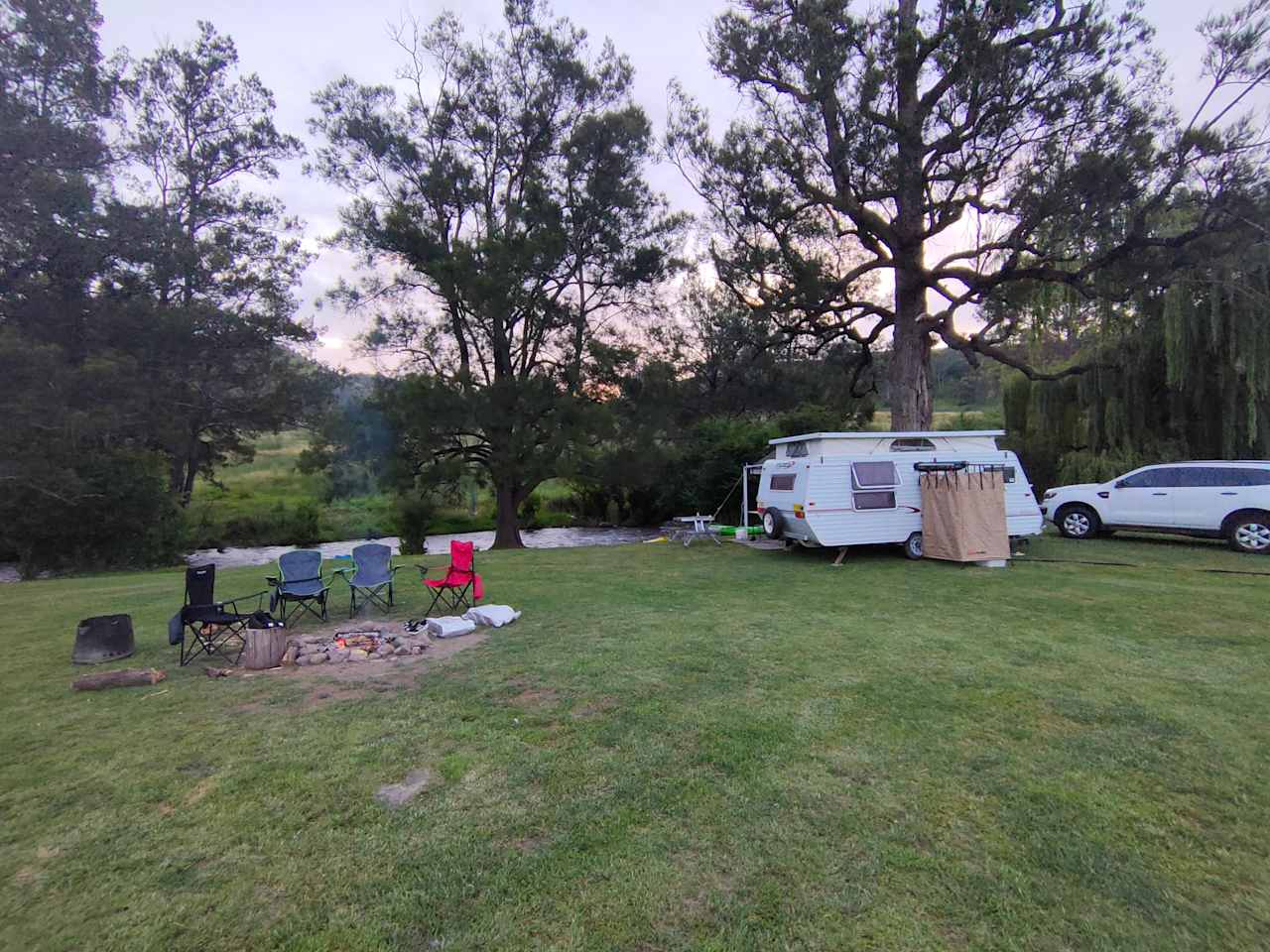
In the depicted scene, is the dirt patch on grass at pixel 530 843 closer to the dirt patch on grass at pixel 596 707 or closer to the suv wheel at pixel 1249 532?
the dirt patch on grass at pixel 596 707

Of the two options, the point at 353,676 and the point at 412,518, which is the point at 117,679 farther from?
the point at 412,518

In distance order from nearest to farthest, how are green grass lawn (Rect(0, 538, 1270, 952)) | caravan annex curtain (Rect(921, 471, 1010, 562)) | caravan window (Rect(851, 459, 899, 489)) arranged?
1. green grass lawn (Rect(0, 538, 1270, 952))
2. caravan annex curtain (Rect(921, 471, 1010, 562))
3. caravan window (Rect(851, 459, 899, 489))

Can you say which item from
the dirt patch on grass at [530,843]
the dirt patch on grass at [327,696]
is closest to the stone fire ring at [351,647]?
the dirt patch on grass at [327,696]

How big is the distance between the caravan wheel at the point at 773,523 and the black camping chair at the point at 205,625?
799 centimetres

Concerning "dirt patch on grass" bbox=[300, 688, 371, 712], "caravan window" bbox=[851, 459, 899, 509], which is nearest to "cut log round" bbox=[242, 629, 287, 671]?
"dirt patch on grass" bbox=[300, 688, 371, 712]

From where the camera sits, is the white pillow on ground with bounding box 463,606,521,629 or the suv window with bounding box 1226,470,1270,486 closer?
the white pillow on ground with bounding box 463,606,521,629

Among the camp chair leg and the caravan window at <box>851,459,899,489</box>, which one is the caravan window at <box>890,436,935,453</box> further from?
the camp chair leg

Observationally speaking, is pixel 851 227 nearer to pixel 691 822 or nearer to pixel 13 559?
pixel 691 822

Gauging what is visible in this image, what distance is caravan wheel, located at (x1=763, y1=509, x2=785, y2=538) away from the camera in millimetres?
11016

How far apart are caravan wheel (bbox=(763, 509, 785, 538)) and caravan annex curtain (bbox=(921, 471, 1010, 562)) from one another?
2.44m

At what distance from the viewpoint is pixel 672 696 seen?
4.13 metres

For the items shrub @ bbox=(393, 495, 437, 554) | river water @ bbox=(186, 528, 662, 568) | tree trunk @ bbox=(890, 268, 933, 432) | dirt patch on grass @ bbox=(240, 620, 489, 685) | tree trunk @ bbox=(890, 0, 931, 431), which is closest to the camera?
dirt patch on grass @ bbox=(240, 620, 489, 685)

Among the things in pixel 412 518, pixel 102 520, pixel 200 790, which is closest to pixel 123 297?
pixel 102 520

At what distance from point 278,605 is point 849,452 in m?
8.36
